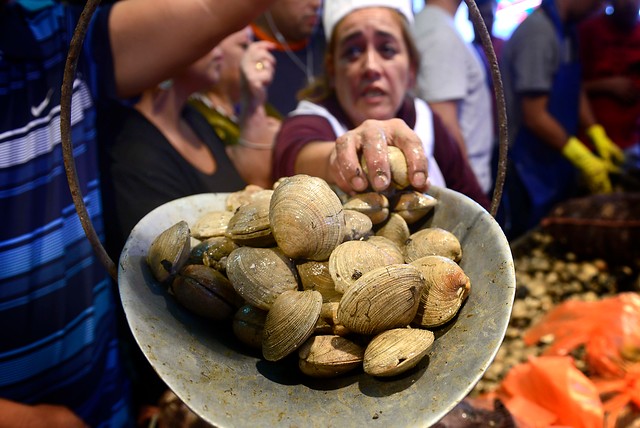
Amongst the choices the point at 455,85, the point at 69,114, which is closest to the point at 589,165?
the point at 455,85

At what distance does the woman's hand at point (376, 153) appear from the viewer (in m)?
0.78

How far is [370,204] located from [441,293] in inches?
7.1

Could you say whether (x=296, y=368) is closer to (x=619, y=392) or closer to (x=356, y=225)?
(x=356, y=225)

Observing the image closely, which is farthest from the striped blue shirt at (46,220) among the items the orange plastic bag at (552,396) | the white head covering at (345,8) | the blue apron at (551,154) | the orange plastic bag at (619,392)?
the blue apron at (551,154)

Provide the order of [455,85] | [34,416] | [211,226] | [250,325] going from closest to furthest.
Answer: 1. [250,325]
2. [211,226]
3. [34,416]
4. [455,85]

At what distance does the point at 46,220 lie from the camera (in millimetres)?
1080

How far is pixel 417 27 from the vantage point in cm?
148

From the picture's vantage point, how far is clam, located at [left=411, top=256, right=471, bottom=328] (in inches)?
28.7

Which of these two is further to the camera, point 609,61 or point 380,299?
point 609,61

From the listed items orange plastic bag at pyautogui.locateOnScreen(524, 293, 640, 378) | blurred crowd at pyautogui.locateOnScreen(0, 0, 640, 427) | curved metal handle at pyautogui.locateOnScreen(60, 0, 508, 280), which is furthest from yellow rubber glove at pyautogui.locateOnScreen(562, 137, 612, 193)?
curved metal handle at pyautogui.locateOnScreen(60, 0, 508, 280)

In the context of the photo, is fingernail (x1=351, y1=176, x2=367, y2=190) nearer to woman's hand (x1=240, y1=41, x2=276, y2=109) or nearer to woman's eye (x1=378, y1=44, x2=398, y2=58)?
woman's eye (x1=378, y1=44, x2=398, y2=58)

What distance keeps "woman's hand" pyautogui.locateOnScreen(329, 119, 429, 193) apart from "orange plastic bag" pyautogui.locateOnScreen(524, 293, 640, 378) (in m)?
1.01

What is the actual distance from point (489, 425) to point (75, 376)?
93 centimetres

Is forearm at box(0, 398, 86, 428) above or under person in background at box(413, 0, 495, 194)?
under
